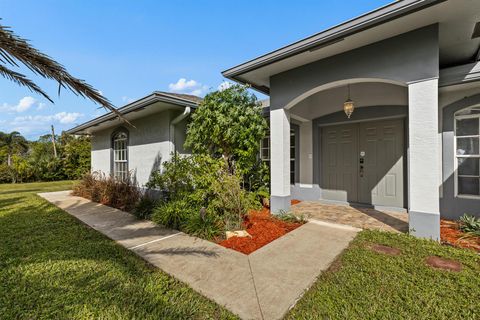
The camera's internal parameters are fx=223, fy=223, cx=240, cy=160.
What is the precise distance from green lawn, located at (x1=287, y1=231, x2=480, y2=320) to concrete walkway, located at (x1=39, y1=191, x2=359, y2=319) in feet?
0.73

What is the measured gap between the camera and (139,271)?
3.16m

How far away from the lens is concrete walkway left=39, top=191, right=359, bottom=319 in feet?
8.37

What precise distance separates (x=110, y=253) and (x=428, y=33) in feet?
21.9

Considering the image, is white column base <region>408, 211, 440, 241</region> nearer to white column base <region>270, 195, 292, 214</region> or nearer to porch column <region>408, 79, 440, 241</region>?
porch column <region>408, 79, 440, 241</region>

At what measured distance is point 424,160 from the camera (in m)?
3.93

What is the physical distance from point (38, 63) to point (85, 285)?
2.71m

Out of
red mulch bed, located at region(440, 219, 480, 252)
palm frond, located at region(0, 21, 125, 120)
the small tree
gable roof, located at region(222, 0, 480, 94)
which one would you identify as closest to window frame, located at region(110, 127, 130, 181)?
the small tree

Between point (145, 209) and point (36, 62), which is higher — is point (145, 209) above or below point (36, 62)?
below

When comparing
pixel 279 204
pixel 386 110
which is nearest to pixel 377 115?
pixel 386 110

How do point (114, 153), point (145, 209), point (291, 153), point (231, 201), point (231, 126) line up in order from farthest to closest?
1. point (114, 153)
2. point (291, 153)
3. point (145, 209)
4. point (231, 126)
5. point (231, 201)

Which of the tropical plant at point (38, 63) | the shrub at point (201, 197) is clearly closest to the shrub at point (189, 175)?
the shrub at point (201, 197)

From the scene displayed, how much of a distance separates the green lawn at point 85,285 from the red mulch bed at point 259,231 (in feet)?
4.69

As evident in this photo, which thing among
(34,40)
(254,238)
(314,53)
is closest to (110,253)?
(254,238)

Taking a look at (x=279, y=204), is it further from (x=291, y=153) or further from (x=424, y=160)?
(x=424, y=160)
